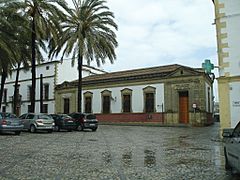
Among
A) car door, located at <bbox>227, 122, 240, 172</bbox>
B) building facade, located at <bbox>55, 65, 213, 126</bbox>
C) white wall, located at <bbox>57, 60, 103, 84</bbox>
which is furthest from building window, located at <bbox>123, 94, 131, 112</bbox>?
car door, located at <bbox>227, 122, 240, 172</bbox>

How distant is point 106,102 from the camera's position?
4162 cm

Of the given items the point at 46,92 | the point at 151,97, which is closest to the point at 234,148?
the point at 151,97

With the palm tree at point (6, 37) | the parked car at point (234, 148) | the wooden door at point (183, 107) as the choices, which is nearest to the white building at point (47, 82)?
the wooden door at point (183, 107)

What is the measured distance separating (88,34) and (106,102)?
14794mm

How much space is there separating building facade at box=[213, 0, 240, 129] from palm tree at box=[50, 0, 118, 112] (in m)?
13.3

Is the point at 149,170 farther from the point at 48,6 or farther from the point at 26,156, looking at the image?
the point at 48,6

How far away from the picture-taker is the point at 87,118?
26.6 meters

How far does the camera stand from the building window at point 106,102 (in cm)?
4122

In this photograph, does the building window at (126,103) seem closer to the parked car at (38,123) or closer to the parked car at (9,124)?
the parked car at (38,123)

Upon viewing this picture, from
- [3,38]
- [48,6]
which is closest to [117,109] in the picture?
[48,6]

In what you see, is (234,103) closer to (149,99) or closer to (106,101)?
(149,99)

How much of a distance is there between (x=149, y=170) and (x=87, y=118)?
18.2 metres

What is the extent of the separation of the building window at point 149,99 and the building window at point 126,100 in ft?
7.11

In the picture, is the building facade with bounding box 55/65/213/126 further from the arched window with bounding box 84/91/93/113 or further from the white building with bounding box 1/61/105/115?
the white building with bounding box 1/61/105/115
